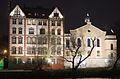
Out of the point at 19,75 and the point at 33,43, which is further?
the point at 33,43

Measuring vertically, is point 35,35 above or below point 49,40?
above

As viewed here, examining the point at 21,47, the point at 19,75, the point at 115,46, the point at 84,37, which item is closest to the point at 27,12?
the point at 21,47

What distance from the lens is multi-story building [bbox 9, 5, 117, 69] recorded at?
107062 millimetres

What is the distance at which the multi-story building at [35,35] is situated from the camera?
106938 mm

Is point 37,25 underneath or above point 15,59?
above

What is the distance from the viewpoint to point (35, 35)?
108625 millimetres

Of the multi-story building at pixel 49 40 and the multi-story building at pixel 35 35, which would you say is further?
the multi-story building at pixel 49 40

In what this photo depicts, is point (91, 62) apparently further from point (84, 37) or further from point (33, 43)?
point (33, 43)

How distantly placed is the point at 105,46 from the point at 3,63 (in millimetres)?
26459

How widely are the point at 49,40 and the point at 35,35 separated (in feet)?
12.2

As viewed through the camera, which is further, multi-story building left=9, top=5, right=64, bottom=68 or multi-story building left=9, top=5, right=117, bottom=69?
multi-story building left=9, top=5, right=117, bottom=69

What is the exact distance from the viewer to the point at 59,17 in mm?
110438

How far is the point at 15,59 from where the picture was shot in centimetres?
10644

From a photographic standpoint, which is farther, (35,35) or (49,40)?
(49,40)
